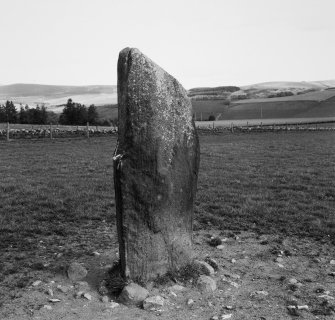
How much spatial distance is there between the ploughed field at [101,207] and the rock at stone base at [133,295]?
1556 millimetres

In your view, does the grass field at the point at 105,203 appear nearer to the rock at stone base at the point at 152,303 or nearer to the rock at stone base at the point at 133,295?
the rock at stone base at the point at 133,295

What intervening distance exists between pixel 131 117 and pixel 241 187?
8.86 m

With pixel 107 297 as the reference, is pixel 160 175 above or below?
above

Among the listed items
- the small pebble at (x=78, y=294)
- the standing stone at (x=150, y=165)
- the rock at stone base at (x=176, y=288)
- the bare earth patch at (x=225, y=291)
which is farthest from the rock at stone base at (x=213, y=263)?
the small pebble at (x=78, y=294)

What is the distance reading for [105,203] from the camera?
1174 cm

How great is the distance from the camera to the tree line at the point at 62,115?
2511 inches

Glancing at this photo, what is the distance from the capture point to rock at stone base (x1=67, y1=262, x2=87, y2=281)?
271 inches

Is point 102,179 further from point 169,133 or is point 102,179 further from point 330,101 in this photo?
point 330,101

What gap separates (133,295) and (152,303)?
321 millimetres

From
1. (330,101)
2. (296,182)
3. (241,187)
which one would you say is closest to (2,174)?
(241,187)

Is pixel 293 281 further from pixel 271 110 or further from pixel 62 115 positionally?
pixel 271 110

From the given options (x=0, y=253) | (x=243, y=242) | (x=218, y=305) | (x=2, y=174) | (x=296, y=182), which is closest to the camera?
(x=218, y=305)

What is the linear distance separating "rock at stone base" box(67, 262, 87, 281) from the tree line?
187 feet

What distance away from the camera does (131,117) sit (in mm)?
6242
